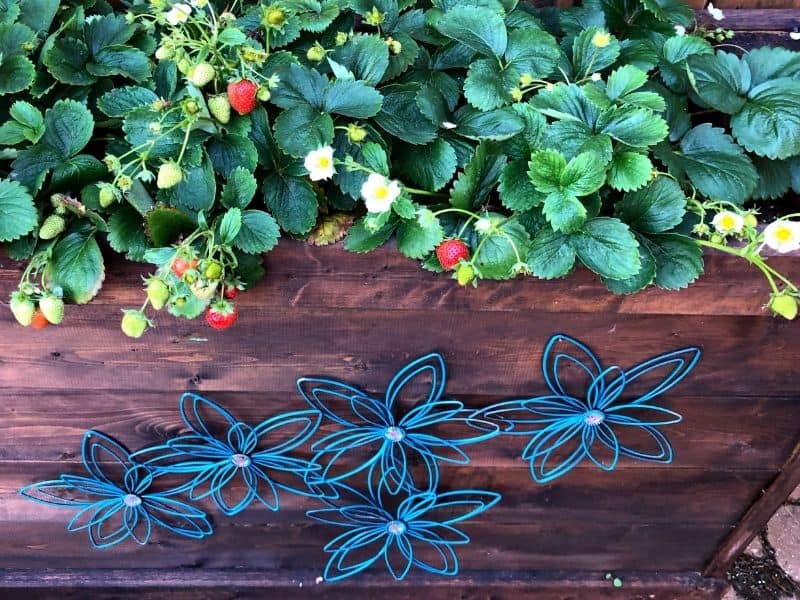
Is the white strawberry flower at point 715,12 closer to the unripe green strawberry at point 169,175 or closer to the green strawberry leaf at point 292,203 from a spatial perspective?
the green strawberry leaf at point 292,203

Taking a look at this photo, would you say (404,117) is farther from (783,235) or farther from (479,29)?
(783,235)

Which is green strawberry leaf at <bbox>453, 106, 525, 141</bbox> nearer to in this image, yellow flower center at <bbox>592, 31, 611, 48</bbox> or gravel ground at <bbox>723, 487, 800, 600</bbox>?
yellow flower center at <bbox>592, 31, 611, 48</bbox>

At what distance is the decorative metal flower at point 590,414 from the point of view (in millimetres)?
1041

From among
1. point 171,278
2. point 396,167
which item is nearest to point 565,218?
point 396,167

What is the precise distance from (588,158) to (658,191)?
0.11 meters

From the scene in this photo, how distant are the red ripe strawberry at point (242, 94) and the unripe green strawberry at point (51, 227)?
0.24m

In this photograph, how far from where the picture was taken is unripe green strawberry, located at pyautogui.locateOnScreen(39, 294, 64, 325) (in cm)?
82

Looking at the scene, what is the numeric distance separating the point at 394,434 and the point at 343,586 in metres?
0.46

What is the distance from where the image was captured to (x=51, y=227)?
2.72ft

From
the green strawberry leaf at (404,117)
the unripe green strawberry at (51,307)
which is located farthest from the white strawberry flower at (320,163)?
the unripe green strawberry at (51,307)

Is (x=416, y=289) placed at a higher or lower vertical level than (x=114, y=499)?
higher

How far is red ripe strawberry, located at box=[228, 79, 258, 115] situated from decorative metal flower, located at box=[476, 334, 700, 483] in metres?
0.50

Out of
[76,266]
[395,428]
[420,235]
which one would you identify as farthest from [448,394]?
[76,266]

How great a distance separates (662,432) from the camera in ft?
3.77
